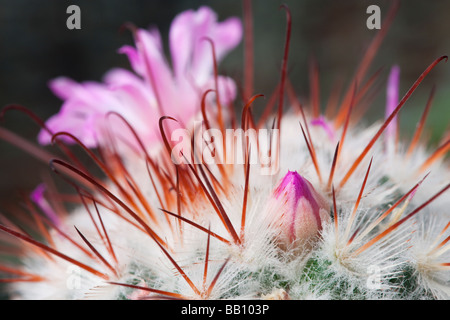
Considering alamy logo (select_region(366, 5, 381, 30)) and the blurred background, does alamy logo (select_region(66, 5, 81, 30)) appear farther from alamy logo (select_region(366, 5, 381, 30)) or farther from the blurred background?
the blurred background

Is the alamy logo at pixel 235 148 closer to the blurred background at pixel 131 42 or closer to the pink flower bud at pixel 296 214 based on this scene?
the pink flower bud at pixel 296 214

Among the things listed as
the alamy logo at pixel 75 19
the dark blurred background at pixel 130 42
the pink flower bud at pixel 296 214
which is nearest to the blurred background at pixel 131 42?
the dark blurred background at pixel 130 42

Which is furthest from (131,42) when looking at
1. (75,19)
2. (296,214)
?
(296,214)

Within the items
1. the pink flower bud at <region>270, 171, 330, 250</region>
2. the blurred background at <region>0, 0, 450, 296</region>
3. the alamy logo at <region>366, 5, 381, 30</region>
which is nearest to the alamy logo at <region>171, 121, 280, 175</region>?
the pink flower bud at <region>270, 171, 330, 250</region>

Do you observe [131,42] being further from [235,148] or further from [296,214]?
[296,214]

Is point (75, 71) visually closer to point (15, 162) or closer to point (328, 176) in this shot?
point (15, 162)

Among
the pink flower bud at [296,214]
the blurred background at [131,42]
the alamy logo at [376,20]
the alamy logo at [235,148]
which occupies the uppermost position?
the blurred background at [131,42]
